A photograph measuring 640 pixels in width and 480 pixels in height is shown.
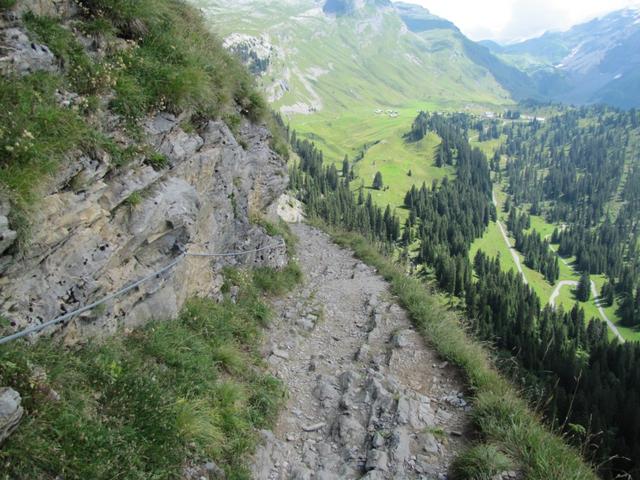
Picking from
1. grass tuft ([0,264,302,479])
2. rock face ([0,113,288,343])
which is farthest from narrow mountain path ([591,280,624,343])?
grass tuft ([0,264,302,479])

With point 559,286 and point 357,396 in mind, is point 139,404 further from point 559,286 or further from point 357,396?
point 559,286

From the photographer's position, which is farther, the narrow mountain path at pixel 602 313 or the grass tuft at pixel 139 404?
the narrow mountain path at pixel 602 313

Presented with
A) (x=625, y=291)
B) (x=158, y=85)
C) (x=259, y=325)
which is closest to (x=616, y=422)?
(x=259, y=325)

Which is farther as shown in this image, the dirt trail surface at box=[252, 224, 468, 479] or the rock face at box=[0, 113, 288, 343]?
the dirt trail surface at box=[252, 224, 468, 479]

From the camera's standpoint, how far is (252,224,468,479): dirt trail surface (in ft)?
30.0

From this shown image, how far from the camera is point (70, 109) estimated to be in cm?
873

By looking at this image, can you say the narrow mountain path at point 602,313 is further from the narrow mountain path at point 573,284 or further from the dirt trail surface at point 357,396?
the dirt trail surface at point 357,396

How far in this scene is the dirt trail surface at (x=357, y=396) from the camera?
30.0 feet

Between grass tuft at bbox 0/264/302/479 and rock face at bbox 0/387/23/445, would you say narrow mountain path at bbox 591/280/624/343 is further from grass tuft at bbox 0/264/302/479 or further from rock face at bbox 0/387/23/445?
rock face at bbox 0/387/23/445

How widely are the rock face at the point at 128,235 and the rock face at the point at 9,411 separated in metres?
1.51

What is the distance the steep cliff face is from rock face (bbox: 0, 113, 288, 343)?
0.02 metres

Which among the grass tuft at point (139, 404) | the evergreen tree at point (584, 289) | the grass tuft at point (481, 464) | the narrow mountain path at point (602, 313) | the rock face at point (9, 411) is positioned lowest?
the narrow mountain path at point (602, 313)

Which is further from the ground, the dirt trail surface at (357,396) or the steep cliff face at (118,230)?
the steep cliff face at (118,230)

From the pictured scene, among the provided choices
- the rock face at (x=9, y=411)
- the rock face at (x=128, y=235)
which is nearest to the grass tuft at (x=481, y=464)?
the rock face at (x=128, y=235)
